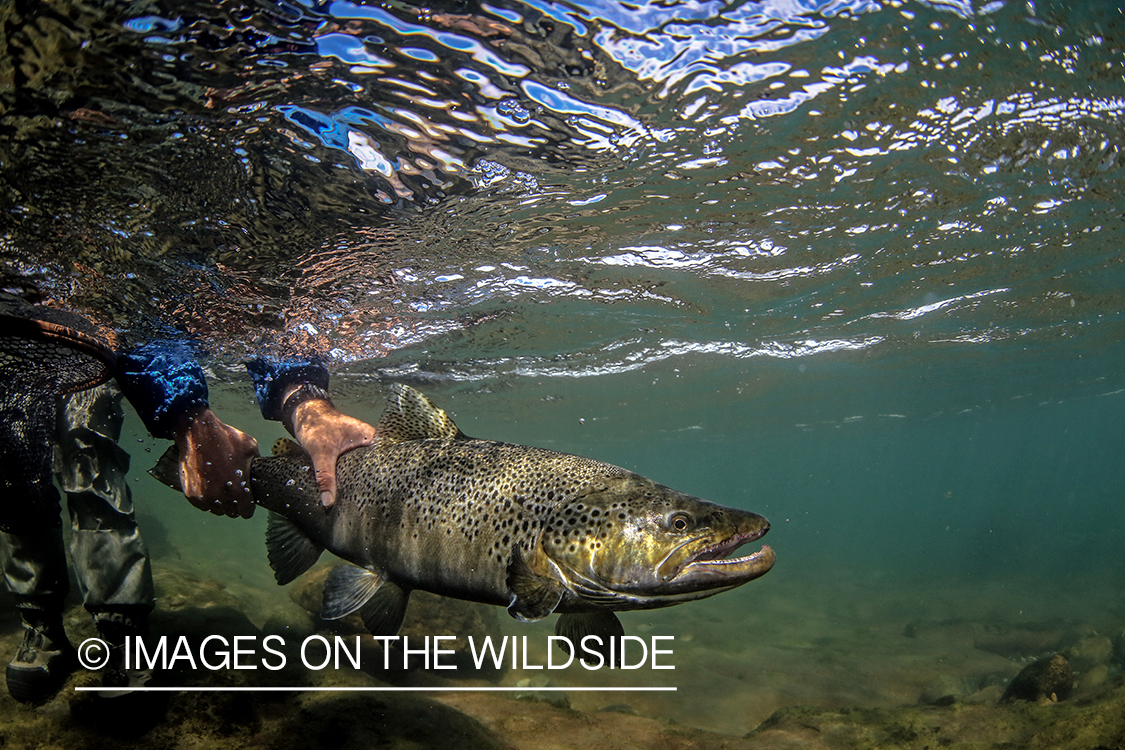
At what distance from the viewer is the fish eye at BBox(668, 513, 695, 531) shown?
9.51ft

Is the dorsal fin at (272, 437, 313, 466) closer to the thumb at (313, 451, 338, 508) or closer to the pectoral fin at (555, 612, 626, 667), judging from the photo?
the thumb at (313, 451, 338, 508)

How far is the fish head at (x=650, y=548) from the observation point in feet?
9.04

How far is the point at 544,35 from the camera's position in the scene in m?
4.85

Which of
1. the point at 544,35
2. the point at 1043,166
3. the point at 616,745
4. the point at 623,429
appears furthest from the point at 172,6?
the point at 623,429

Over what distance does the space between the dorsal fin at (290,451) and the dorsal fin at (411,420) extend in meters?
0.73

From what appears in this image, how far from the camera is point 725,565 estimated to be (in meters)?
2.74

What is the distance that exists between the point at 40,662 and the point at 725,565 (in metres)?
6.23

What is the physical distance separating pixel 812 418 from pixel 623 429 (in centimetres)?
1486

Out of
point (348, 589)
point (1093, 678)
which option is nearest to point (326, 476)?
point (348, 589)

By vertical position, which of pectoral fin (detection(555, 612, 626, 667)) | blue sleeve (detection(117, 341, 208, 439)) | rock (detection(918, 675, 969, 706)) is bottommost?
rock (detection(918, 675, 969, 706))

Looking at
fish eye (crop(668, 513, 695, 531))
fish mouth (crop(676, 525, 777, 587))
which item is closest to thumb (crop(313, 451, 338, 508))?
fish eye (crop(668, 513, 695, 531))

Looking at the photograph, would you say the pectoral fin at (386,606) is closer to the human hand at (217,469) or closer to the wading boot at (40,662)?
the human hand at (217,469)

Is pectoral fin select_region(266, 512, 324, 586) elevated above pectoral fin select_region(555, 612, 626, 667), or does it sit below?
below

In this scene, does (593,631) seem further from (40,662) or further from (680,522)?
(40,662)
